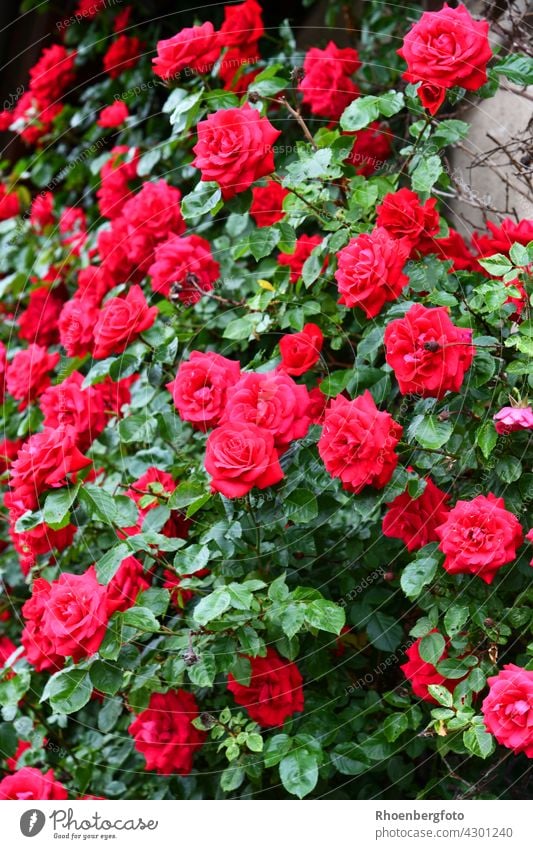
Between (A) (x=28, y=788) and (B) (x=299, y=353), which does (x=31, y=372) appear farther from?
(A) (x=28, y=788)

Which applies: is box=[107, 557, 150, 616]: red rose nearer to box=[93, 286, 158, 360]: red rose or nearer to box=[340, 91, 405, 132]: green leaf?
box=[93, 286, 158, 360]: red rose

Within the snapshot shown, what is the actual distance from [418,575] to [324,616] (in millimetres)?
129

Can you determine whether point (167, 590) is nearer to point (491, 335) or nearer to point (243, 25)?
point (491, 335)

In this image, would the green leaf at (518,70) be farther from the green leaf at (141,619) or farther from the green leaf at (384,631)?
the green leaf at (141,619)

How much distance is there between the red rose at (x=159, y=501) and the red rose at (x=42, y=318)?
805 mm

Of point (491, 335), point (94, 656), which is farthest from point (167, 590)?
point (491, 335)

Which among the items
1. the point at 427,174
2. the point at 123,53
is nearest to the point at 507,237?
the point at 427,174

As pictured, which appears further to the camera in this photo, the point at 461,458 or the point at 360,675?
the point at 360,675

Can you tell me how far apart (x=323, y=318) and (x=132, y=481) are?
46 centimetres

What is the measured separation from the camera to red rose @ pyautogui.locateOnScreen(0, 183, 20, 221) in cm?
257

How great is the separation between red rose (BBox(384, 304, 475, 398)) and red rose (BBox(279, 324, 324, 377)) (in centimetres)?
20

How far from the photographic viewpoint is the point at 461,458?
4.07 feet

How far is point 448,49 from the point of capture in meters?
1.22
